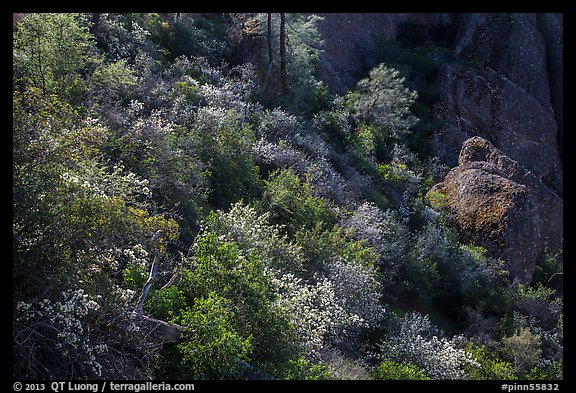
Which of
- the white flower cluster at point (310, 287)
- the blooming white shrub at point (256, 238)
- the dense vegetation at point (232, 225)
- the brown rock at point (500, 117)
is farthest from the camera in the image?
the brown rock at point (500, 117)

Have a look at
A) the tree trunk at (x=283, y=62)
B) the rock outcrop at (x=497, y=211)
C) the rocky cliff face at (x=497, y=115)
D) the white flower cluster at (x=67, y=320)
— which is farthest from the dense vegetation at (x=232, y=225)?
the rocky cliff face at (x=497, y=115)

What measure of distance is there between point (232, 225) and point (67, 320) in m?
5.34

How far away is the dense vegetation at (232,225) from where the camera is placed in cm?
778

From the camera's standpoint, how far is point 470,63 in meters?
30.3

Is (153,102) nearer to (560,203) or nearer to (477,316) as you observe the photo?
(477,316)

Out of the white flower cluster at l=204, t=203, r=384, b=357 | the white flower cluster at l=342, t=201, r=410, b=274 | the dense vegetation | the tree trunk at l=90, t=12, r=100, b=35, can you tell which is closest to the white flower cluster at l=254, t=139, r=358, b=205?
the dense vegetation

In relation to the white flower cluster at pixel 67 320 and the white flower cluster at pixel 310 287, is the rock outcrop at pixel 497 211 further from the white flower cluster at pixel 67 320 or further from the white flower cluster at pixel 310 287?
the white flower cluster at pixel 67 320

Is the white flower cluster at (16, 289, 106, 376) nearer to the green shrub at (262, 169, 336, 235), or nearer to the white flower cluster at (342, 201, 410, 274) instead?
the green shrub at (262, 169, 336, 235)

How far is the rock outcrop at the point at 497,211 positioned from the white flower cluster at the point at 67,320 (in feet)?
52.9

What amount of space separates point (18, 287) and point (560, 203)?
936 inches

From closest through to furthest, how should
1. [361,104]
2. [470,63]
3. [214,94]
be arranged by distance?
[214,94] < [361,104] < [470,63]

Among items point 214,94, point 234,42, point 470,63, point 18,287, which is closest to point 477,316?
point 214,94

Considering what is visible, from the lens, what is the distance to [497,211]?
2025 cm

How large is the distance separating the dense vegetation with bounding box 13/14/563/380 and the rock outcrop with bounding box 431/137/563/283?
2.42 ft
